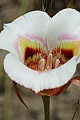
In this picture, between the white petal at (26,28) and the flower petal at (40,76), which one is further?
the white petal at (26,28)

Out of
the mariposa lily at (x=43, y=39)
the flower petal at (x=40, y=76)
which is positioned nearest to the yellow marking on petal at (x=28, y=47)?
the mariposa lily at (x=43, y=39)

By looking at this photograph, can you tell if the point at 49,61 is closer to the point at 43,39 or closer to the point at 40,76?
the point at 43,39

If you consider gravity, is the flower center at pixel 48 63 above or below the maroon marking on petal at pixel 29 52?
below

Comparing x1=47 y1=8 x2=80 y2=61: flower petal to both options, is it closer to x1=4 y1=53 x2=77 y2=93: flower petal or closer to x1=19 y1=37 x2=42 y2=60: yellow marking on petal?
x1=19 y1=37 x2=42 y2=60: yellow marking on petal

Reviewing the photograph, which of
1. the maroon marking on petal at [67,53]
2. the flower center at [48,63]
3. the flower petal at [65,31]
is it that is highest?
the flower petal at [65,31]

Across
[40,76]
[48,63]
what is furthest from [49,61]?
[40,76]

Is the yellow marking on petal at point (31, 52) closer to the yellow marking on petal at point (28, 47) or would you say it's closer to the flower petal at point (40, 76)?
the yellow marking on petal at point (28, 47)

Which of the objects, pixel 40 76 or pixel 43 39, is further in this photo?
pixel 43 39
